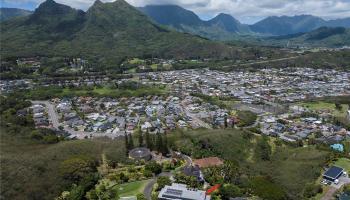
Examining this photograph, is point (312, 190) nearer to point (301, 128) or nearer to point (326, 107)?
point (301, 128)

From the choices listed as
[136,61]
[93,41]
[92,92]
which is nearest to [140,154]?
[92,92]

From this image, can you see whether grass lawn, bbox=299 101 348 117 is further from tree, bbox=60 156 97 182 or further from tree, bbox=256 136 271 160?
tree, bbox=60 156 97 182

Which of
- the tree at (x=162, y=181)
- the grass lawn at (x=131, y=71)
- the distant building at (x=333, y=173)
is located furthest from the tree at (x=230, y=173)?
the grass lawn at (x=131, y=71)

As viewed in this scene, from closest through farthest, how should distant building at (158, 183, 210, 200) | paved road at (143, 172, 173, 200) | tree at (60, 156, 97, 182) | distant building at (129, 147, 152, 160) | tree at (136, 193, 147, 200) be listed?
1. distant building at (158, 183, 210, 200)
2. tree at (136, 193, 147, 200)
3. paved road at (143, 172, 173, 200)
4. tree at (60, 156, 97, 182)
5. distant building at (129, 147, 152, 160)

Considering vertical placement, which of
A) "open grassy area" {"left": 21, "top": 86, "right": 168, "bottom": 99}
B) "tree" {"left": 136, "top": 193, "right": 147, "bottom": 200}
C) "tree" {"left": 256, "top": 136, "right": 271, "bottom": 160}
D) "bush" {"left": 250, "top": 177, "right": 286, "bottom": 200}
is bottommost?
"tree" {"left": 256, "top": 136, "right": 271, "bottom": 160}

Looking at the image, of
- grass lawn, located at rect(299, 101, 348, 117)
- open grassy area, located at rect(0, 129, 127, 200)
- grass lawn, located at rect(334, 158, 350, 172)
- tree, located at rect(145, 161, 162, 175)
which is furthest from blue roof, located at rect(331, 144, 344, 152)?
open grassy area, located at rect(0, 129, 127, 200)

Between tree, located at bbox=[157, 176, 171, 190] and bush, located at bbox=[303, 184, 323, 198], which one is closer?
tree, located at bbox=[157, 176, 171, 190]

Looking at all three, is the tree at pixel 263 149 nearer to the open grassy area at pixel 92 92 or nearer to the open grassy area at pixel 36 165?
the open grassy area at pixel 36 165
